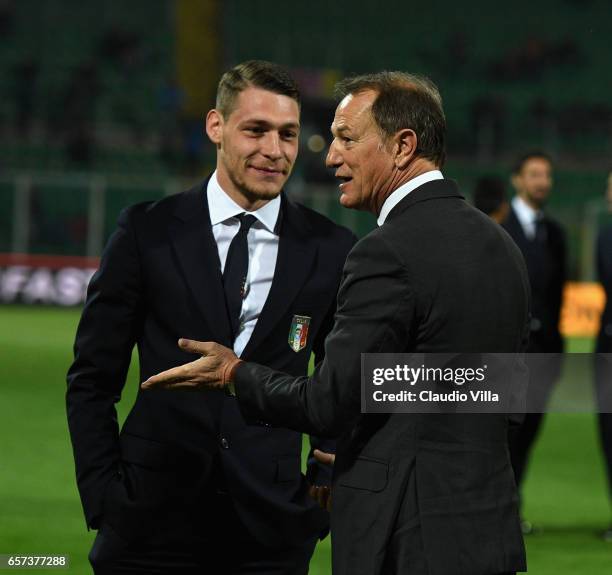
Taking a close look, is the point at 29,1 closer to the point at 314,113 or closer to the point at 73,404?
the point at 314,113

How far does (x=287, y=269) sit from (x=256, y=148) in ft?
1.12

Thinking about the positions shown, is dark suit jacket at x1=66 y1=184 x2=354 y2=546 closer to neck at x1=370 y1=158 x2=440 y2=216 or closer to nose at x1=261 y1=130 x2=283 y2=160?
nose at x1=261 y1=130 x2=283 y2=160

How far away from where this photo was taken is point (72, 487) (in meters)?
7.65

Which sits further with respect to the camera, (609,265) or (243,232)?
(609,265)

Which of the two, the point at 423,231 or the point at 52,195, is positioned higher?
the point at 423,231

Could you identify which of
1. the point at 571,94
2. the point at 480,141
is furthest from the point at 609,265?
the point at 571,94

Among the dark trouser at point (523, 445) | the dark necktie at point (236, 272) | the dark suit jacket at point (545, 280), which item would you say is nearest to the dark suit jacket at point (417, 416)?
the dark necktie at point (236, 272)

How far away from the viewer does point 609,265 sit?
7.04 metres

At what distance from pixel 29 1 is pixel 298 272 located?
29526 mm

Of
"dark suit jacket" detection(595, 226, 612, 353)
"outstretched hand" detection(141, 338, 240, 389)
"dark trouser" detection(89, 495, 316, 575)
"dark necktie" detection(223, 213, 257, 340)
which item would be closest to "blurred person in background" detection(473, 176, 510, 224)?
"dark suit jacket" detection(595, 226, 612, 353)

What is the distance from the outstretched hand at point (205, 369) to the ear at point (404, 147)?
565mm

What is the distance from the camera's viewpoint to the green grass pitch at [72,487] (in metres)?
6.21

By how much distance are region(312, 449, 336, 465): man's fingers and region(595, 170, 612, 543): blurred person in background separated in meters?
4.06

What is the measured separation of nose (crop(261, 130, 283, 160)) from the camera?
3229mm
